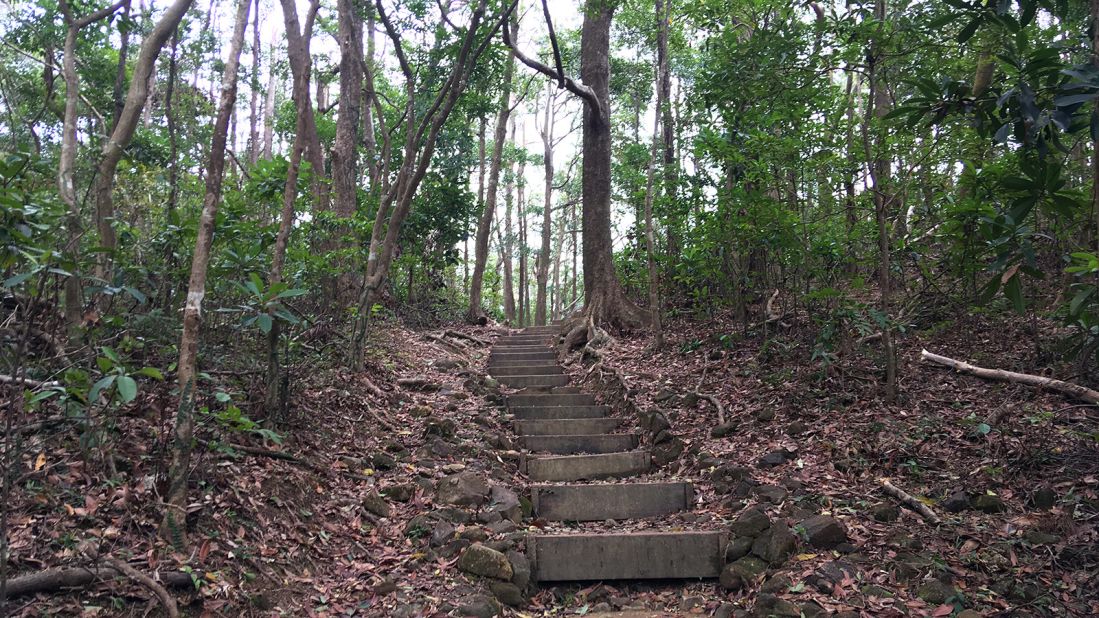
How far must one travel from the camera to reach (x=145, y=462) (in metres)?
3.73

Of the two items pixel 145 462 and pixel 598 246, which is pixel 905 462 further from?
pixel 598 246

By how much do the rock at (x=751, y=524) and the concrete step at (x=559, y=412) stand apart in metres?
3.35

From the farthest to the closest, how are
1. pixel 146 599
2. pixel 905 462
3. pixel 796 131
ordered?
pixel 796 131 < pixel 905 462 < pixel 146 599

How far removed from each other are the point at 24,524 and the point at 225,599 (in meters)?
0.99

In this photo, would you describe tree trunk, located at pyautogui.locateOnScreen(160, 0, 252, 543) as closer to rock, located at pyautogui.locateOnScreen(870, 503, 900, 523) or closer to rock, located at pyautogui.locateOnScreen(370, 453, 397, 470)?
rock, located at pyautogui.locateOnScreen(370, 453, 397, 470)

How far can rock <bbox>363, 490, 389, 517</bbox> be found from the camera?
4.94m

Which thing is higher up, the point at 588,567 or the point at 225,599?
the point at 225,599

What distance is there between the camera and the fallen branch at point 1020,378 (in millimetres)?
4301

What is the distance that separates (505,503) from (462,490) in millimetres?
369

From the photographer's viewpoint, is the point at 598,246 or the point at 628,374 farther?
the point at 598,246

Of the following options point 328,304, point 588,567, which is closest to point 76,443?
point 588,567

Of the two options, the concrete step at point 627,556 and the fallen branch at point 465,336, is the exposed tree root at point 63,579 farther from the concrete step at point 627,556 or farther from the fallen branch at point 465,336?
the fallen branch at point 465,336

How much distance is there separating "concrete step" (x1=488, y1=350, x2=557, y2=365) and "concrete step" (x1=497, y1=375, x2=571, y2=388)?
1452mm

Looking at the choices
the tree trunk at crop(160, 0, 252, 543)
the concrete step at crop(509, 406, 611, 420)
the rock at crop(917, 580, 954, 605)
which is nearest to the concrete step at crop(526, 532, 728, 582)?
the rock at crop(917, 580, 954, 605)
